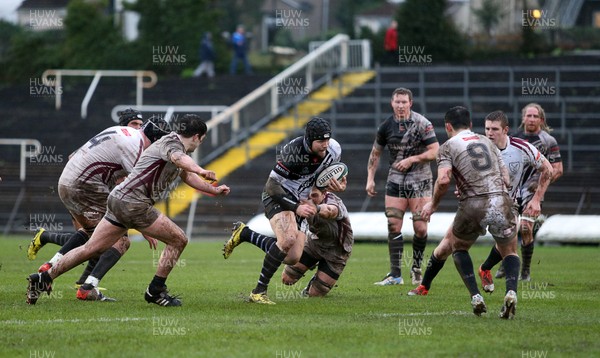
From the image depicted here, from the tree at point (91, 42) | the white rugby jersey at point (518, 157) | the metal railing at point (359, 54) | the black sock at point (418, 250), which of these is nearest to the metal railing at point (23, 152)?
the metal railing at point (359, 54)

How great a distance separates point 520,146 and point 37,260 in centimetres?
881

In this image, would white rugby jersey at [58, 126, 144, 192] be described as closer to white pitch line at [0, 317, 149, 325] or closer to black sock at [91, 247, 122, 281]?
black sock at [91, 247, 122, 281]

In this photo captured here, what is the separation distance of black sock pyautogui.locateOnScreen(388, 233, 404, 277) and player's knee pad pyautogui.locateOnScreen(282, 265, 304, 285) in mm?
1813

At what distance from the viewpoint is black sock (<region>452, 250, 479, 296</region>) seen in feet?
33.7

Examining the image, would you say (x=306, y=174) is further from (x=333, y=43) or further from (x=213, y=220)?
(x=333, y=43)

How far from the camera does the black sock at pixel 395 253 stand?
13899 mm

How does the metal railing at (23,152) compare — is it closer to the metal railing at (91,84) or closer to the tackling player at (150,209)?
the metal railing at (91,84)

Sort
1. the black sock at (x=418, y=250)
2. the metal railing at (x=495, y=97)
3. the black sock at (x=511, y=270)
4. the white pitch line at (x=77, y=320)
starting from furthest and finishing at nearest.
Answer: the metal railing at (x=495, y=97), the black sock at (x=418, y=250), the black sock at (x=511, y=270), the white pitch line at (x=77, y=320)

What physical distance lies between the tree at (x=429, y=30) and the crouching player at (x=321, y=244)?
26.5 metres

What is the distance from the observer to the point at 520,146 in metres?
12.8

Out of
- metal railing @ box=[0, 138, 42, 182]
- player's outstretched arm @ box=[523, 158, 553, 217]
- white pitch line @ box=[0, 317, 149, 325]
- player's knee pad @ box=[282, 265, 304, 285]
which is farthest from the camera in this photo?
metal railing @ box=[0, 138, 42, 182]

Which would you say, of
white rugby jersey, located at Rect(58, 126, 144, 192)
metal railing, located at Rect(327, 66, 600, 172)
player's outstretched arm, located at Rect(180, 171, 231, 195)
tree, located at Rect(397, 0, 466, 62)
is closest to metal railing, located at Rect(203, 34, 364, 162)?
metal railing, located at Rect(327, 66, 600, 172)

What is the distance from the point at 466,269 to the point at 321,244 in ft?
7.30

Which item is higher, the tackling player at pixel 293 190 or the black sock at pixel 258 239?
the tackling player at pixel 293 190
